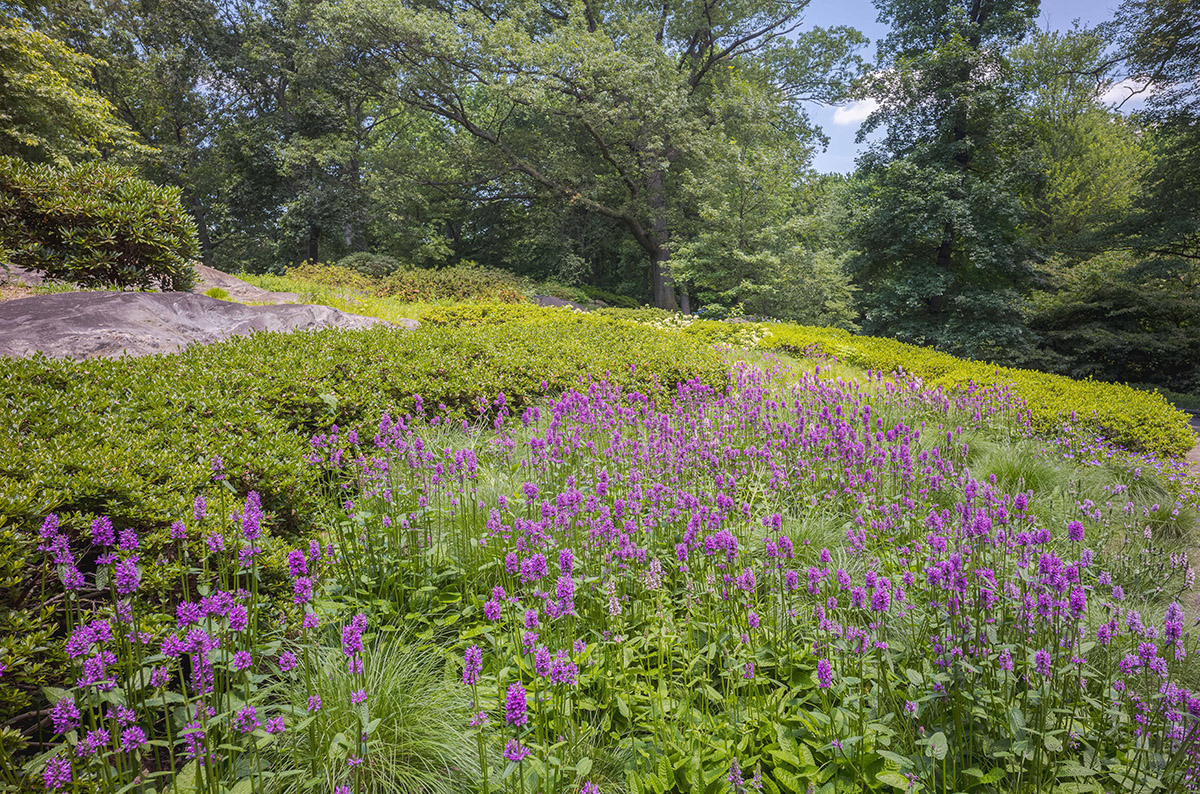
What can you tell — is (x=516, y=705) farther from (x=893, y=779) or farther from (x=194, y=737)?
(x=893, y=779)

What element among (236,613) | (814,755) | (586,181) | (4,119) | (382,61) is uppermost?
(382,61)

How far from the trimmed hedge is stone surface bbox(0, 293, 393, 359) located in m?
1.61

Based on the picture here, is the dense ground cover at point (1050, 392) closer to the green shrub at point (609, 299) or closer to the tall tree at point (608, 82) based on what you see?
the tall tree at point (608, 82)

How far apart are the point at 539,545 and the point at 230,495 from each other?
1789mm

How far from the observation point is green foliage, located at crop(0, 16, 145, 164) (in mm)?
12969

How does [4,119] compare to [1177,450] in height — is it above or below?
above

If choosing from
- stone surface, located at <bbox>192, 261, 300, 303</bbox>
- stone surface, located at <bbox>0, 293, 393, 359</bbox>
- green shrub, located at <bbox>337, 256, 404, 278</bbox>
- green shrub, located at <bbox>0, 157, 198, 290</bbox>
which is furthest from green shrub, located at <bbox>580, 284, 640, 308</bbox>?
stone surface, located at <bbox>0, 293, 393, 359</bbox>

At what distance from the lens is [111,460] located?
9.36 feet

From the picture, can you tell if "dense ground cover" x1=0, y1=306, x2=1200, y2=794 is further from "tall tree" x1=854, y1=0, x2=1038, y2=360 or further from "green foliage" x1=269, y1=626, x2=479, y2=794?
"tall tree" x1=854, y1=0, x2=1038, y2=360

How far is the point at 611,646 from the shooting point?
8.72ft

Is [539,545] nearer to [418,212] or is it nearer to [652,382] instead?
[652,382]

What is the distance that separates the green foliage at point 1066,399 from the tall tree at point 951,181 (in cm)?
495

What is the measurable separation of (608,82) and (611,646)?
19.2 metres

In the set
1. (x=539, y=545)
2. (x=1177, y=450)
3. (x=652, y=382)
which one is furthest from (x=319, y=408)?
(x=1177, y=450)
